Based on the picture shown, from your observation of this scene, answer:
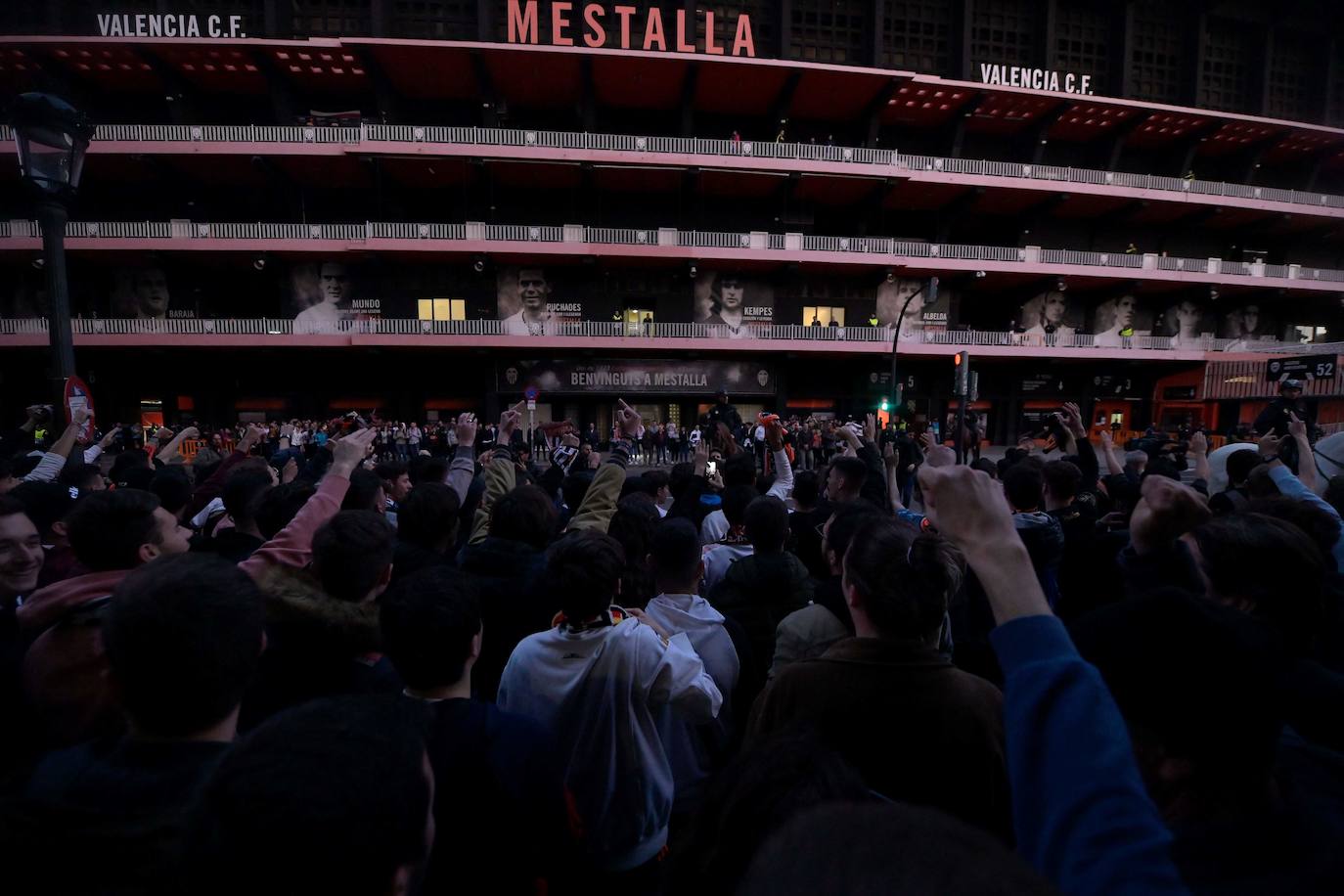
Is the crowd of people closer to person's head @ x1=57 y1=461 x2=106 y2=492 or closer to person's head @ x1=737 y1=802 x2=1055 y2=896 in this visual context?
person's head @ x1=737 y1=802 x2=1055 y2=896

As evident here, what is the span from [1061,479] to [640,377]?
734 inches

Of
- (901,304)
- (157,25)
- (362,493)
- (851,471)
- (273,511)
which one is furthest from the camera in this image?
(901,304)

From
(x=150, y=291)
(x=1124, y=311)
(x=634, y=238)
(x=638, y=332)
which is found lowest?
(x=638, y=332)

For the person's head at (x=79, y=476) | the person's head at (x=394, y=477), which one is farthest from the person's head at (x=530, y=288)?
the person's head at (x=79, y=476)

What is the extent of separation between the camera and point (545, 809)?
152 cm

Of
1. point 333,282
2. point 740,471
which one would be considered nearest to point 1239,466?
point 740,471

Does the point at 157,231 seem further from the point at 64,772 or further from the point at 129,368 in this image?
the point at 64,772

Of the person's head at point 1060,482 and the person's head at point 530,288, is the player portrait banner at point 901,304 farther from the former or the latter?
the person's head at point 1060,482

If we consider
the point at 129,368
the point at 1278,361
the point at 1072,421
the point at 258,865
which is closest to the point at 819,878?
the point at 258,865

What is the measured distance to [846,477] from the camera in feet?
13.8

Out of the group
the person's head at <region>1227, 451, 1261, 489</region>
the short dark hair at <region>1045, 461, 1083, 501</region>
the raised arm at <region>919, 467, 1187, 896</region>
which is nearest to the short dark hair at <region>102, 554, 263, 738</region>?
the raised arm at <region>919, 467, 1187, 896</region>

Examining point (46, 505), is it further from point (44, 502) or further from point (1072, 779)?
point (1072, 779)

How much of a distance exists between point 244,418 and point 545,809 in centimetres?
2538

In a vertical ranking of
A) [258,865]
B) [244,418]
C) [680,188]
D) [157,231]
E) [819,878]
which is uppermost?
[680,188]
